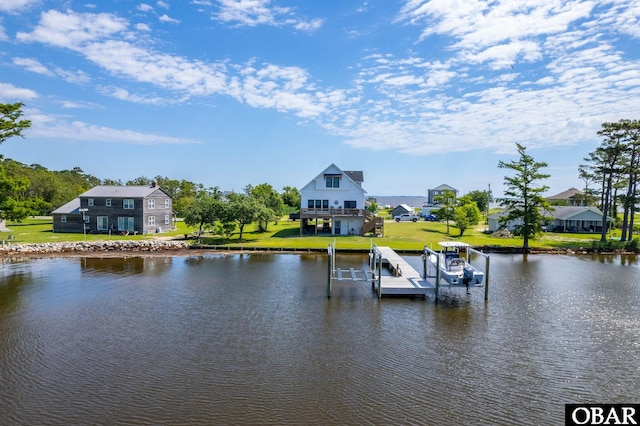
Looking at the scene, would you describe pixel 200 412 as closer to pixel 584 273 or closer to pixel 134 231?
pixel 584 273

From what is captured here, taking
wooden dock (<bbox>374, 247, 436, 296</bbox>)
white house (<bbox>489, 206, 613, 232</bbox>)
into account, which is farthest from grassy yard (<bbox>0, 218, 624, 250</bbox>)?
wooden dock (<bbox>374, 247, 436, 296</bbox>)

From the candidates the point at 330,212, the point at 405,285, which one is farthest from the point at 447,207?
the point at 405,285

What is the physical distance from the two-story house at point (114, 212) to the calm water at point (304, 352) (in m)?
22.0

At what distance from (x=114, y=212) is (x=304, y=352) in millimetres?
41966

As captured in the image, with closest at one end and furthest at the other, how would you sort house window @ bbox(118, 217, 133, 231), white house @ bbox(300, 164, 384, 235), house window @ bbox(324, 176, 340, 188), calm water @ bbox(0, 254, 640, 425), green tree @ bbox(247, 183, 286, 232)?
calm water @ bbox(0, 254, 640, 425) → green tree @ bbox(247, 183, 286, 232) → house window @ bbox(118, 217, 133, 231) → white house @ bbox(300, 164, 384, 235) → house window @ bbox(324, 176, 340, 188)

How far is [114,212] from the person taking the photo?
163 feet

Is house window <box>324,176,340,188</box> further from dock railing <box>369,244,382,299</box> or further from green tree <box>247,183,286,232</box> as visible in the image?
dock railing <box>369,244,382,299</box>

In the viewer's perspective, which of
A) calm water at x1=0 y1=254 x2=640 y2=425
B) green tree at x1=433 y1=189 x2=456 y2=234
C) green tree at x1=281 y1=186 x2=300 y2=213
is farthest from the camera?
green tree at x1=281 y1=186 x2=300 y2=213

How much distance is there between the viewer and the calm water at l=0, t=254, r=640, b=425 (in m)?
11.8

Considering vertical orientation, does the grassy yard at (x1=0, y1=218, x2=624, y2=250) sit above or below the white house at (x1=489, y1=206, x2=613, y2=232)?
below

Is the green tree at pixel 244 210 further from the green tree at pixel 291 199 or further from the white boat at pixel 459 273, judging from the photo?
the green tree at pixel 291 199

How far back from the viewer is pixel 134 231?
49.1m

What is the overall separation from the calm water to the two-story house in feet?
72.3

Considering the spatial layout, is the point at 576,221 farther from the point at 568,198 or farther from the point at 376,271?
the point at 376,271
